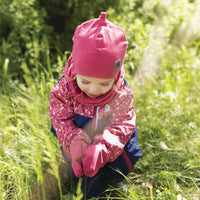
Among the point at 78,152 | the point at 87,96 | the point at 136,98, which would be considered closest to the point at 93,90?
the point at 87,96

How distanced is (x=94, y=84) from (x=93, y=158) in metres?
0.42

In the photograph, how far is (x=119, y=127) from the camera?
1711 mm

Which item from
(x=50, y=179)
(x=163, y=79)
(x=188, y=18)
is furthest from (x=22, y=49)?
(x=188, y=18)

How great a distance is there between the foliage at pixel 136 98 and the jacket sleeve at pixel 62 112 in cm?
13

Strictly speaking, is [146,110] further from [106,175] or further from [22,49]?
[22,49]

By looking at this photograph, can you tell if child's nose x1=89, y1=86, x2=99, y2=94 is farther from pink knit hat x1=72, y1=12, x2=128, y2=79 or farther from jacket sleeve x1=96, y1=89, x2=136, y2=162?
jacket sleeve x1=96, y1=89, x2=136, y2=162

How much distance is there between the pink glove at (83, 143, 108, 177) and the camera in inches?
61.0

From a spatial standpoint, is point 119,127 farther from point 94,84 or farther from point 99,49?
point 99,49

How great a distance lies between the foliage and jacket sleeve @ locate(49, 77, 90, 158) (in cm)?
13

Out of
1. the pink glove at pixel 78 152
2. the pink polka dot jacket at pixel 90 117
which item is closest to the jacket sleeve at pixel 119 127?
the pink polka dot jacket at pixel 90 117

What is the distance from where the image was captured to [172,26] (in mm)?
3951

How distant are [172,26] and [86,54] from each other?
2.84 m

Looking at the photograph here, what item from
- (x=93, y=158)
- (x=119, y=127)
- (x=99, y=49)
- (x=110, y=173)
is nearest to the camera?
(x=99, y=49)

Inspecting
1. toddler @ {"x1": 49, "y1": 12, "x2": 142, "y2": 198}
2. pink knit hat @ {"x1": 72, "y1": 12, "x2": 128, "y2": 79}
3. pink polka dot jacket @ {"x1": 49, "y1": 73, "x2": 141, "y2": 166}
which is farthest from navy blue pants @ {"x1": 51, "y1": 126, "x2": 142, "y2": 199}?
pink knit hat @ {"x1": 72, "y1": 12, "x2": 128, "y2": 79}
